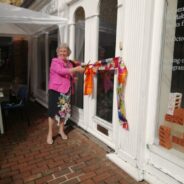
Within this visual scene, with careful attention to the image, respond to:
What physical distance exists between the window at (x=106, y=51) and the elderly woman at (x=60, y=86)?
0.49 m

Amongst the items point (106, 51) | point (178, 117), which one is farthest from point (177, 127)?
point (106, 51)

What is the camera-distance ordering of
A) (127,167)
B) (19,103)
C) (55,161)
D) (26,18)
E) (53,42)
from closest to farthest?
(127,167), (55,161), (26,18), (19,103), (53,42)

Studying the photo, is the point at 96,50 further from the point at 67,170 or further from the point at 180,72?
the point at 67,170

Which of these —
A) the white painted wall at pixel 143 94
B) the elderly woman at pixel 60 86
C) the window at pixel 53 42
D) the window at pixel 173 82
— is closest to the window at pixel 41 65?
the window at pixel 53 42

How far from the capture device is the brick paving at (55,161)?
9.57 feet

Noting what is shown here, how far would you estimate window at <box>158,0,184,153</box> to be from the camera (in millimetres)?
2576

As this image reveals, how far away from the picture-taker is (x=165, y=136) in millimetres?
2768

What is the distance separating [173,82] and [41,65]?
572 cm

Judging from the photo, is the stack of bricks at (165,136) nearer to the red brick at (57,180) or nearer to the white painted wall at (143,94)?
the white painted wall at (143,94)

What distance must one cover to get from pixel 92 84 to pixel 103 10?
4.34 ft

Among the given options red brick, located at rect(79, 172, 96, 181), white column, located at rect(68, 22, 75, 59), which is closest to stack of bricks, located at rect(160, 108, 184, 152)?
red brick, located at rect(79, 172, 96, 181)

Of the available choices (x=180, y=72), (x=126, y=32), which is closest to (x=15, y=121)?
(x=126, y=32)

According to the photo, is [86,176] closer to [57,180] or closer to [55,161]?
[57,180]

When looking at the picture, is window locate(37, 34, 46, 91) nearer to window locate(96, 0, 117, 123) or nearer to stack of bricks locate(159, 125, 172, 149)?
window locate(96, 0, 117, 123)
